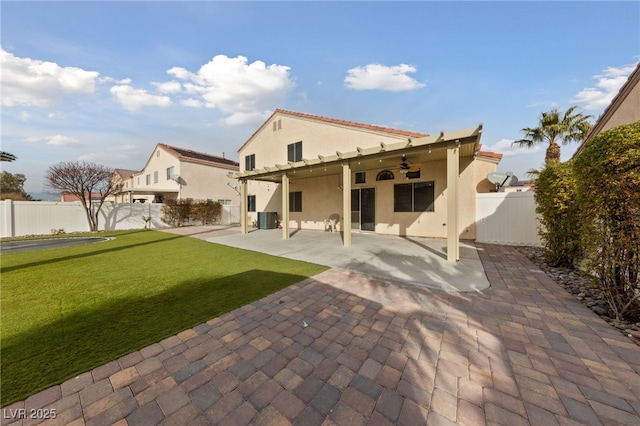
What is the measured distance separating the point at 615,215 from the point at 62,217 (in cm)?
2175

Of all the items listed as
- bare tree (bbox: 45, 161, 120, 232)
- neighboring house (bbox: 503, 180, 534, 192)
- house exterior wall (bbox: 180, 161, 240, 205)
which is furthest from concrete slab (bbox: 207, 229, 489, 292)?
house exterior wall (bbox: 180, 161, 240, 205)

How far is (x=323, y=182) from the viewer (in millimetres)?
13062

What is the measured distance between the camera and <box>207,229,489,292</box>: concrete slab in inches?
181

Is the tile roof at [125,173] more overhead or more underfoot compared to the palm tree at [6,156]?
more overhead

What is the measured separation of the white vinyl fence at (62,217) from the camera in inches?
466

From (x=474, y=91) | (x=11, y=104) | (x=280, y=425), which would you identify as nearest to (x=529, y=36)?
(x=474, y=91)

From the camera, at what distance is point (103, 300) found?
3.66 m

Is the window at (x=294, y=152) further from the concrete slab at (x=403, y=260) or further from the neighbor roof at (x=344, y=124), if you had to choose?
the concrete slab at (x=403, y=260)

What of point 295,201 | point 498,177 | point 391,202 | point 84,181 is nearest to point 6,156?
point 84,181

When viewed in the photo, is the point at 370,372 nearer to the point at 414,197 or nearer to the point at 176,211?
the point at 414,197

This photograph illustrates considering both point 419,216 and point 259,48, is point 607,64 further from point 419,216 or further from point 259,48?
point 259,48

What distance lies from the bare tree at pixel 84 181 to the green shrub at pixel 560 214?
21276 millimetres

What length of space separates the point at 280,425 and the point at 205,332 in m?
1.63

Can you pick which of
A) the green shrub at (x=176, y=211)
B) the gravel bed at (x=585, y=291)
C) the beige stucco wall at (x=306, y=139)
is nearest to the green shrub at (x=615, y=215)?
the gravel bed at (x=585, y=291)
